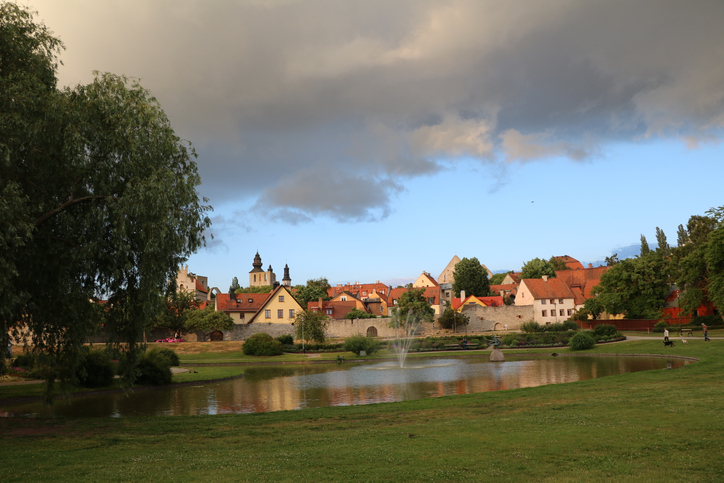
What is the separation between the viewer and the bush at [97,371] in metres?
25.5

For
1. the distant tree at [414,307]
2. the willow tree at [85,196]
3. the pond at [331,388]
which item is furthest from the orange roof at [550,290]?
the willow tree at [85,196]

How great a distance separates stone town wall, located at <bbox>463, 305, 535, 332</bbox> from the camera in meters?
82.2

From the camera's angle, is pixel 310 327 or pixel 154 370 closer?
pixel 154 370

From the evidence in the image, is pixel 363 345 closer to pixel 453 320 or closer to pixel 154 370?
pixel 154 370

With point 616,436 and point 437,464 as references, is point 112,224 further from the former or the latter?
point 616,436

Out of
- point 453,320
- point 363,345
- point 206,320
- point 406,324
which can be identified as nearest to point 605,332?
point 363,345

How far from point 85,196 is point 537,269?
10737cm

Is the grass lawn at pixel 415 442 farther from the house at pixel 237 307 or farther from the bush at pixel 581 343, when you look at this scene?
the house at pixel 237 307

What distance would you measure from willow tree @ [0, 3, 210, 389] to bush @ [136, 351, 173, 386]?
10.7m

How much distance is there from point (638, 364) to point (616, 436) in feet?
72.5

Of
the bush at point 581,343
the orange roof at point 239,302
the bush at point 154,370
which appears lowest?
the bush at point 581,343

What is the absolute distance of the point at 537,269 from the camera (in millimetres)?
112312

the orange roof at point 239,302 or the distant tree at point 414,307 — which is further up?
the orange roof at point 239,302

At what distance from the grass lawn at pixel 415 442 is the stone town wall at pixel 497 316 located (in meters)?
66.0
